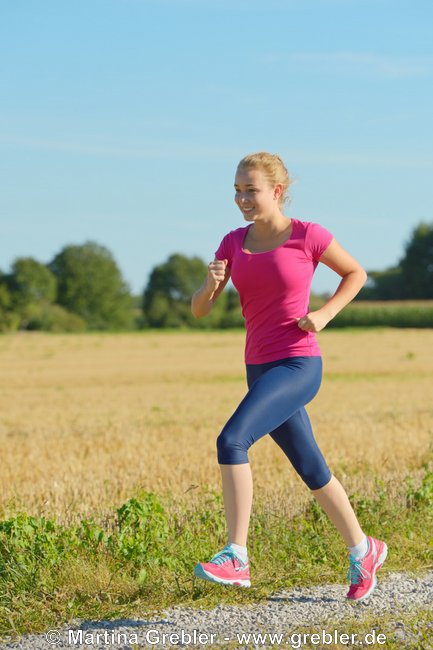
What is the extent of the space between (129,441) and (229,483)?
29.6ft

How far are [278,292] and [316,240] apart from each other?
0.39 m

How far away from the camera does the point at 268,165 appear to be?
17.4 feet

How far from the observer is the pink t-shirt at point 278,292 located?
5.23 meters

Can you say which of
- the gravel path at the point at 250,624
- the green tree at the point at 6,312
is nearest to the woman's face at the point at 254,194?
the gravel path at the point at 250,624

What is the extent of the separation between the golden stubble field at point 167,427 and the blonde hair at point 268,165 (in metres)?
2.72

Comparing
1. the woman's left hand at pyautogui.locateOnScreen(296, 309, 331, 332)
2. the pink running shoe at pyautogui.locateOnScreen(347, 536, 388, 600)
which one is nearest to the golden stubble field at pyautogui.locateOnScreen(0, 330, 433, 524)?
the pink running shoe at pyautogui.locateOnScreen(347, 536, 388, 600)

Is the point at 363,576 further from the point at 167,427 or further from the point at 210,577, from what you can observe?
the point at 167,427

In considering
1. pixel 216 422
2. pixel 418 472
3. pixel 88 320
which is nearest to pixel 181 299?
pixel 88 320

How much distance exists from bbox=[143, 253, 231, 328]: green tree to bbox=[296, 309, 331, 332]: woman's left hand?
266 ft

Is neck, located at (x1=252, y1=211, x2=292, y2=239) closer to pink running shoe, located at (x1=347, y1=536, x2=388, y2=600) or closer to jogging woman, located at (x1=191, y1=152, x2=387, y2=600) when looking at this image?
jogging woman, located at (x1=191, y1=152, x2=387, y2=600)

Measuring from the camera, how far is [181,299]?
323 feet

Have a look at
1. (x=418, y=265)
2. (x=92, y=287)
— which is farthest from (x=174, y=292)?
(x=418, y=265)

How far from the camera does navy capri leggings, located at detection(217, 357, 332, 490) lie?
16.6 ft

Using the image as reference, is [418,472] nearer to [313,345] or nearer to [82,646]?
[313,345]
